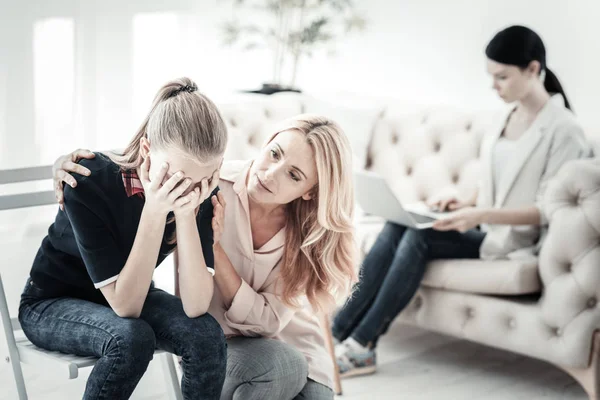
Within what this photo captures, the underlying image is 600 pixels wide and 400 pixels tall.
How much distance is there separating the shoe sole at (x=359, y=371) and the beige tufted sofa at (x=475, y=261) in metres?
0.26

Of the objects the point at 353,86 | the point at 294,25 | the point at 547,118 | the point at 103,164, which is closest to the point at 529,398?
the point at 547,118

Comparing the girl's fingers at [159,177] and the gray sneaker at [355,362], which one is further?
the gray sneaker at [355,362]

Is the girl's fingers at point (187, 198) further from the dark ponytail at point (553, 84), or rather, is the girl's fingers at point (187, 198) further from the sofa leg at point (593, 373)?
the dark ponytail at point (553, 84)

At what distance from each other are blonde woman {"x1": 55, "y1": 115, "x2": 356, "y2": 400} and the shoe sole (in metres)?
0.88

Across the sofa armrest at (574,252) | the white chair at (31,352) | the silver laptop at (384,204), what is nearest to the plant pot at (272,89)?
the silver laptop at (384,204)

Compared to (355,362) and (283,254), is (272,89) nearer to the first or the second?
(355,362)

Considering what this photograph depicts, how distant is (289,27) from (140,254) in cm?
306

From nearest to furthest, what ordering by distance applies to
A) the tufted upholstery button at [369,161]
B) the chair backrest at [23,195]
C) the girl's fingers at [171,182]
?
1. the girl's fingers at [171,182]
2. the chair backrest at [23,195]
3. the tufted upholstery button at [369,161]

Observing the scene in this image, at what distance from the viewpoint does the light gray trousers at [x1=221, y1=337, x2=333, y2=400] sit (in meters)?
1.83

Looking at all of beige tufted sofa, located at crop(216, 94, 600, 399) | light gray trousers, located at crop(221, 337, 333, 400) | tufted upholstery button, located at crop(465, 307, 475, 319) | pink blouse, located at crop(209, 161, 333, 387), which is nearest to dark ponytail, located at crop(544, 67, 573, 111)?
Answer: beige tufted sofa, located at crop(216, 94, 600, 399)

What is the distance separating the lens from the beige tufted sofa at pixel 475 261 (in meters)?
2.59

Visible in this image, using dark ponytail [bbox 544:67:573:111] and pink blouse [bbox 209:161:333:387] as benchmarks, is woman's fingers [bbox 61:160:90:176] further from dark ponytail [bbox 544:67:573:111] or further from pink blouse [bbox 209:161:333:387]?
dark ponytail [bbox 544:67:573:111]

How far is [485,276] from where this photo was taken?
2.80m

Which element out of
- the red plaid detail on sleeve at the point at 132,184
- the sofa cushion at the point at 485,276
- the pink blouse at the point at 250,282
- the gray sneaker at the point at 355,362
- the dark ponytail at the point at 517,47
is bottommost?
the gray sneaker at the point at 355,362
